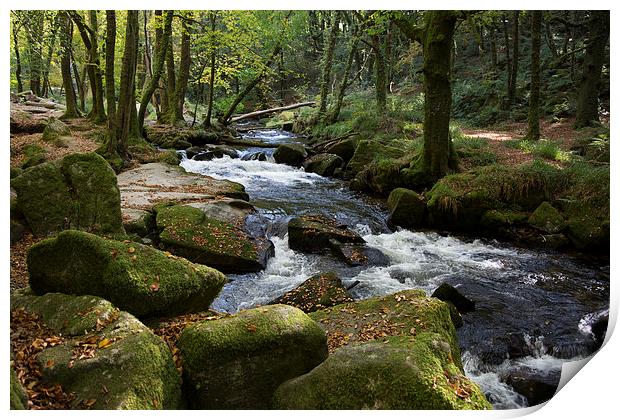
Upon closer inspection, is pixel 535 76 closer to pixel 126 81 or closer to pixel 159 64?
pixel 126 81

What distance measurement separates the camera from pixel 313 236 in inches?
302

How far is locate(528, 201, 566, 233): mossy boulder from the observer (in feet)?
25.9

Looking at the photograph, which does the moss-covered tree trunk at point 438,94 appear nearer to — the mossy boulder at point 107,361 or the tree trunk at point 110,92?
the tree trunk at point 110,92

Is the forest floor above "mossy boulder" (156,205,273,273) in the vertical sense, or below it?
above

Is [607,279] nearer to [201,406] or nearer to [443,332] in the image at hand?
[443,332]

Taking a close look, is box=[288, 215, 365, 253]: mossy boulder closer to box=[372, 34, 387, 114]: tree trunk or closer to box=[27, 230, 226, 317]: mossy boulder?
box=[27, 230, 226, 317]: mossy boulder

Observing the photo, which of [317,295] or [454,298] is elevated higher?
[317,295]

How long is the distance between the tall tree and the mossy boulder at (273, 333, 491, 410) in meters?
7.21

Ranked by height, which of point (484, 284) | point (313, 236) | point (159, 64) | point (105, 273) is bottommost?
point (484, 284)

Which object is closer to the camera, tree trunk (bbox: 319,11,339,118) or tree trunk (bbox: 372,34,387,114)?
tree trunk (bbox: 372,34,387,114)

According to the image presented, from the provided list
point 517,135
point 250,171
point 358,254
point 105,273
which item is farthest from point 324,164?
point 105,273

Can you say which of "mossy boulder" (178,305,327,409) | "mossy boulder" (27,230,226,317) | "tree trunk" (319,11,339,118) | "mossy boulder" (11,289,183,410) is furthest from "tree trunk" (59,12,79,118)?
"mossy boulder" (178,305,327,409)

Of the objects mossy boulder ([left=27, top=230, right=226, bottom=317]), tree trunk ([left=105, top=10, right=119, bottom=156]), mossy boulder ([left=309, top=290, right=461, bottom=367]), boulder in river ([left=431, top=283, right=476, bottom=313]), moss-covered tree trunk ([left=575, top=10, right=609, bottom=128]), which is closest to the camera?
mossy boulder ([left=27, top=230, right=226, bottom=317])

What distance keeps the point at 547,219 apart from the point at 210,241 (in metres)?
5.96
